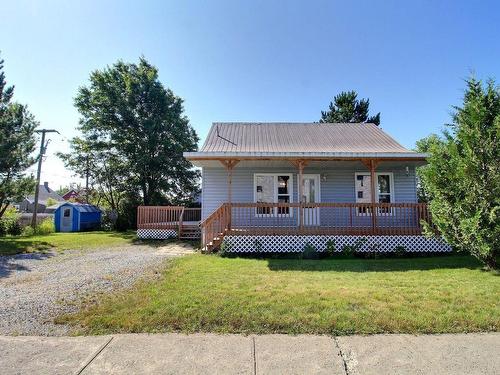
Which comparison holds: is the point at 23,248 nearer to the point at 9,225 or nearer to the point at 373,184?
the point at 9,225

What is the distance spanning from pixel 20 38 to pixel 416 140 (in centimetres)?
2915

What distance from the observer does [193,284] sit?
5891 millimetres

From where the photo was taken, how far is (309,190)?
13039 millimetres

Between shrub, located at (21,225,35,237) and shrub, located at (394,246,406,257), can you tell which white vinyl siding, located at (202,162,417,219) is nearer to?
shrub, located at (394,246,406,257)

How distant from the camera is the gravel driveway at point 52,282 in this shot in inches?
168

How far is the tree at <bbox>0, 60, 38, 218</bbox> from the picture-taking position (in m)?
15.7

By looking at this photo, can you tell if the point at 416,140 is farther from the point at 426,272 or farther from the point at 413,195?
the point at 426,272

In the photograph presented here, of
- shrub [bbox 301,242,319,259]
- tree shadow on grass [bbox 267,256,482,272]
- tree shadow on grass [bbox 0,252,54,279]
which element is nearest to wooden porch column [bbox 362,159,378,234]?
tree shadow on grass [bbox 267,256,482,272]

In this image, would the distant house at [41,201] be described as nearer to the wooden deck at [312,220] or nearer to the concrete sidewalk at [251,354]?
the wooden deck at [312,220]

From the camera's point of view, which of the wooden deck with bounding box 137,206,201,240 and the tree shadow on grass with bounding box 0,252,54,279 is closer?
the tree shadow on grass with bounding box 0,252,54,279

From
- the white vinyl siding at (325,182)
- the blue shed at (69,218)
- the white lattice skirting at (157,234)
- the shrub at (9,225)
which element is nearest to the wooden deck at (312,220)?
the white vinyl siding at (325,182)

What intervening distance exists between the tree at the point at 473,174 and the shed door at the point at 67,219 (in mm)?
24010

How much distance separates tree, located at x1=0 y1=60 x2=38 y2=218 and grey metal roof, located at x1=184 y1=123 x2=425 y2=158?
1095 cm

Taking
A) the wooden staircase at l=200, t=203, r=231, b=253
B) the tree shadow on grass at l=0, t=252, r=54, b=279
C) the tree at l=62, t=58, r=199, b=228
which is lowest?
the tree shadow on grass at l=0, t=252, r=54, b=279
